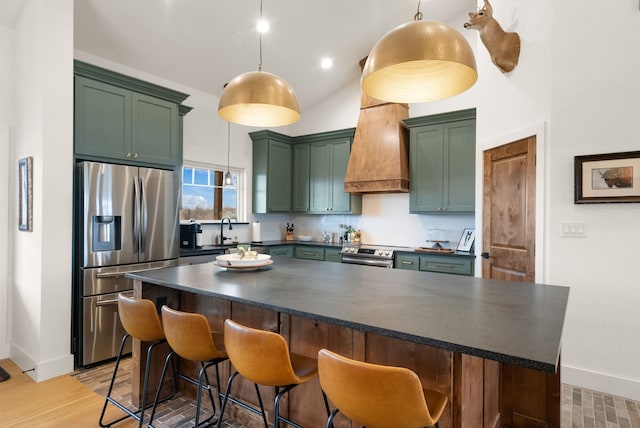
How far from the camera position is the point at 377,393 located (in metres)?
1.08

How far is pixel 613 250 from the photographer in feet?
8.38

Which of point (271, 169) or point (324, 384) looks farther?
point (271, 169)

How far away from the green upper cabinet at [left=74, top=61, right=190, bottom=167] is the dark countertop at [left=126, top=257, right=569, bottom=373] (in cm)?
151

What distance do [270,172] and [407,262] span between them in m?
2.46

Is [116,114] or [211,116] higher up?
[211,116]

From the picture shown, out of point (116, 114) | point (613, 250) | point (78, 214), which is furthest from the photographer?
point (116, 114)

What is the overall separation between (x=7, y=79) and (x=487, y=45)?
4383mm

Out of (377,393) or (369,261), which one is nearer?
(377,393)

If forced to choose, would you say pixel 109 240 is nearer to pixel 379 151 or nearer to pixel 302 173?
pixel 302 173

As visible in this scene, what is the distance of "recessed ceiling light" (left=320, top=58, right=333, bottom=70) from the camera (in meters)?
4.77

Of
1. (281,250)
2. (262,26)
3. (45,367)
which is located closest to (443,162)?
(281,250)

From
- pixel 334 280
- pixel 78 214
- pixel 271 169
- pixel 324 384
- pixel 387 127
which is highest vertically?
pixel 387 127

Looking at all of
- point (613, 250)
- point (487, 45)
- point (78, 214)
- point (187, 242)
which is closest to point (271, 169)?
point (187, 242)

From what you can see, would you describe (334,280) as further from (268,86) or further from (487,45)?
(487,45)
